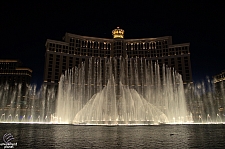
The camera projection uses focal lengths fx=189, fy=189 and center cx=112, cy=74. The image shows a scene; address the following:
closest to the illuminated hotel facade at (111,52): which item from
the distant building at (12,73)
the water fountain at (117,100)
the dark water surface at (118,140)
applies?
the water fountain at (117,100)

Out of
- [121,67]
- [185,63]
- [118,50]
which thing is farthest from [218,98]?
[118,50]

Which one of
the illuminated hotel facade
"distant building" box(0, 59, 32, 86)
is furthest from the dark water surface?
"distant building" box(0, 59, 32, 86)

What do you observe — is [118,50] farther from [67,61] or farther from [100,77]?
[67,61]

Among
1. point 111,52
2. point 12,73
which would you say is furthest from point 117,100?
point 12,73

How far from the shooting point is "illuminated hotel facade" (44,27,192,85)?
73312 mm

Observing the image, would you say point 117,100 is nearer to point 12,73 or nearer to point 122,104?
point 122,104

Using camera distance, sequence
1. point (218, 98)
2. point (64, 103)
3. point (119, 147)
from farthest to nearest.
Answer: point (218, 98)
point (64, 103)
point (119, 147)

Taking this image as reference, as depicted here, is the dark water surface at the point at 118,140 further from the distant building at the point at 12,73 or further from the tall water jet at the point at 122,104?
the distant building at the point at 12,73

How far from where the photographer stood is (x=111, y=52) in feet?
265

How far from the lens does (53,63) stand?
2869 inches

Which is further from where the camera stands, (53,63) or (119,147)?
(53,63)

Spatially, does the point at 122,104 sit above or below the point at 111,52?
below

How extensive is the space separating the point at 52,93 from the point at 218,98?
180ft

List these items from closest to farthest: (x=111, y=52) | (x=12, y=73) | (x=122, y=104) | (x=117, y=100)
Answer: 1. (x=122, y=104)
2. (x=117, y=100)
3. (x=111, y=52)
4. (x=12, y=73)
